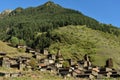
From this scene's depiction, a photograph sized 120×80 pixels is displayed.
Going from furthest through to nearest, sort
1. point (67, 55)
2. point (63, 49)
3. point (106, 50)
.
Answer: point (106, 50) → point (63, 49) → point (67, 55)

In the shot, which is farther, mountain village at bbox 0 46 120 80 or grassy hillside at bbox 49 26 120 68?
grassy hillside at bbox 49 26 120 68

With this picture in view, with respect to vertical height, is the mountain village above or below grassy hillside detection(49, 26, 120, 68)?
below

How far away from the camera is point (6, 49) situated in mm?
99375

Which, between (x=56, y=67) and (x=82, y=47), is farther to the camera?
(x=82, y=47)

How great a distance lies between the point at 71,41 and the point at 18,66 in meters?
123

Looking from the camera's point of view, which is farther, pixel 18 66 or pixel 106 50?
pixel 106 50

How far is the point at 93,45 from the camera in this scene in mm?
188875

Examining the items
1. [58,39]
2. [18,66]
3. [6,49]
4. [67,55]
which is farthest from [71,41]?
[18,66]

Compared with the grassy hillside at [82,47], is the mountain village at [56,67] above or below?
below

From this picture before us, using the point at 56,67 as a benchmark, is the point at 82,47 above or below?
above

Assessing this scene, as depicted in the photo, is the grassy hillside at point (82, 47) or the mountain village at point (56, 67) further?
the grassy hillside at point (82, 47)

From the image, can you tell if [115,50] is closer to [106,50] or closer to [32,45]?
[106,50]

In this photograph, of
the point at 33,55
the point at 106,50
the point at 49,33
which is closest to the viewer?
the point at 33,55

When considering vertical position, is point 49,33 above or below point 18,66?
above
